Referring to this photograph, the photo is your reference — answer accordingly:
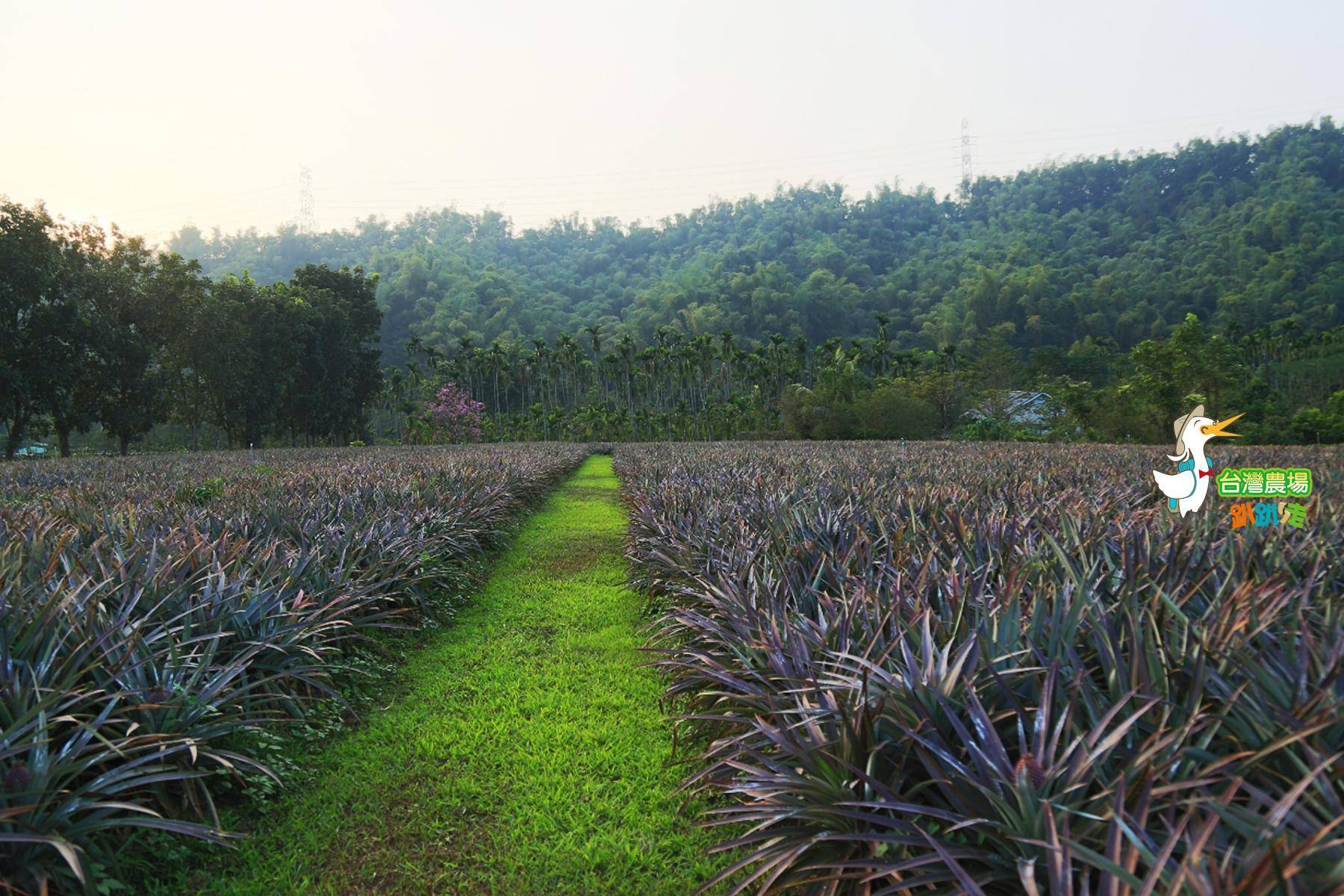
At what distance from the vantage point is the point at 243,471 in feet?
37.4

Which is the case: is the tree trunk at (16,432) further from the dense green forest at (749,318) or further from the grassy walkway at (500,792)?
the grassy walkway at (500,792)

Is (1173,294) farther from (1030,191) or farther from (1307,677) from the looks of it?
(1307,677)

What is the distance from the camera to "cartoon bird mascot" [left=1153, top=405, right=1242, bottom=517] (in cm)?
414

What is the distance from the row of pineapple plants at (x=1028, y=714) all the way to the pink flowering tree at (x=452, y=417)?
1545 inches

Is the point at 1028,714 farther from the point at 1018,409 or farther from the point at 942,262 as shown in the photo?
the point at 942,262

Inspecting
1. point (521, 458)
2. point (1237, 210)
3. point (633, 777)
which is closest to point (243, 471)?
point (521, 458)

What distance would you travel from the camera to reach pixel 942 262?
79688 mm

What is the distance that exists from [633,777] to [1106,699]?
182cm

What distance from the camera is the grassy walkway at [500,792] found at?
230 cm

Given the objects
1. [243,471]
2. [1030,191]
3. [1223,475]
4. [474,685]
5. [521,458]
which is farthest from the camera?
[1030,191]

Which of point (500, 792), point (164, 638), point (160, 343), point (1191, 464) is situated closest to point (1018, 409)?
point (1191, 464)

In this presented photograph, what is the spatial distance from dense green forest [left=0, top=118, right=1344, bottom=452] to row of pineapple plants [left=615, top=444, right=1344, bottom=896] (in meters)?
23.9

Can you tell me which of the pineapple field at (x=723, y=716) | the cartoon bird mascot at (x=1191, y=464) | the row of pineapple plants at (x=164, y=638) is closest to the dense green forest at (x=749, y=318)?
the row of pineapple plants at (x=164, y=638)

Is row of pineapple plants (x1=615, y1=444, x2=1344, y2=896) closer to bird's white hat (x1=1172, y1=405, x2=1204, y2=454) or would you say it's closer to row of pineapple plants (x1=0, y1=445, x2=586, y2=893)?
bird's white hat (x1=1172, y1=405, x2=1204, y2=454)
